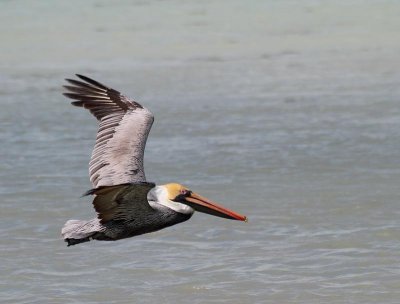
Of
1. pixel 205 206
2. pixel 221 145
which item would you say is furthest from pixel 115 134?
pixel 221 145

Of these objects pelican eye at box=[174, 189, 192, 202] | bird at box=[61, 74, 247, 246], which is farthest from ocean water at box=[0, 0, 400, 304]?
pelican eye at box=[174, 189, 192, 202]

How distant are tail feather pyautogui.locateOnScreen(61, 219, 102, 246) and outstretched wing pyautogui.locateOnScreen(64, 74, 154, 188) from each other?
209 mm

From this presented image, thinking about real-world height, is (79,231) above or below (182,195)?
below

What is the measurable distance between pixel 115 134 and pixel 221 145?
4.20m

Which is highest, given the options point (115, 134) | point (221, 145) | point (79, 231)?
point (221, 145)

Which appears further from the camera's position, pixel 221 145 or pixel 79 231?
pixel 221 145

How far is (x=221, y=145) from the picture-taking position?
1071cm

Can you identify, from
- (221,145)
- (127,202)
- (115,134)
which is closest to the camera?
(127,202)

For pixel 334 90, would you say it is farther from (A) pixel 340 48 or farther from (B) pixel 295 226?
(B) pixel 295 226

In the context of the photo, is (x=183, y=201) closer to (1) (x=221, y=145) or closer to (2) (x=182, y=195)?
(2) (x=182, y=195)

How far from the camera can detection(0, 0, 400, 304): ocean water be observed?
7023mm

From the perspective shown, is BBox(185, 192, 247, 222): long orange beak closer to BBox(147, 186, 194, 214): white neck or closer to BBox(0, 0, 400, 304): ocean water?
BBox(147, 186, 194, 214): white neck

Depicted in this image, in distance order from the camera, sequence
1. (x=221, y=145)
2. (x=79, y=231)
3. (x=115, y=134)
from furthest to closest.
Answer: (x=221, y=145) → (x=115, y=134) → (x=79, y=231)

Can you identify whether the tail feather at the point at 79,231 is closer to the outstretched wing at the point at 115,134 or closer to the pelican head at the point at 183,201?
the outstretched wing at the point at 115,134
